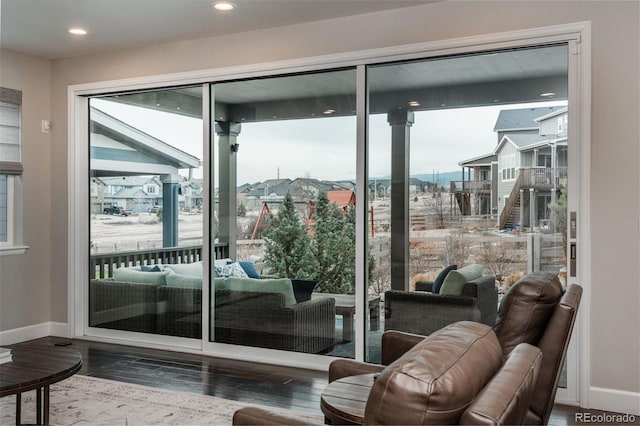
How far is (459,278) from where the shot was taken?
162 inches

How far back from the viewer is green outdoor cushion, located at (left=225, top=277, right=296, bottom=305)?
475 cm

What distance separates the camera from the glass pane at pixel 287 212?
179 inches

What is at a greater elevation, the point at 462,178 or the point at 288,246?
the point at 462,178

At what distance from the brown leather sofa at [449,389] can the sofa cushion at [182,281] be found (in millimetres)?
3912

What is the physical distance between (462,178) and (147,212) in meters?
2.92

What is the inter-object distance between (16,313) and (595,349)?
5026mm

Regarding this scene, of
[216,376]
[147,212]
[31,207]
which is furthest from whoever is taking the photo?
[31,207]

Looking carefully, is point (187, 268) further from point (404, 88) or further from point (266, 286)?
point (404, 88)

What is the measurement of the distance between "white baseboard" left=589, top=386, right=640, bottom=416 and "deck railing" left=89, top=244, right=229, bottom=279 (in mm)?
2986

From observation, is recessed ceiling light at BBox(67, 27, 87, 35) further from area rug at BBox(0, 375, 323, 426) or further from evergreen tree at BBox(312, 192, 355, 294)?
area rug at BBox(0, 375, 323, 426)

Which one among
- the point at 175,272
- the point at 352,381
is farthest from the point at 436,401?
the point at 175,272

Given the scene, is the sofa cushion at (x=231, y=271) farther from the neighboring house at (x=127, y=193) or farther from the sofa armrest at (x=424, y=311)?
the sofa armrest at (x=424, y=311)

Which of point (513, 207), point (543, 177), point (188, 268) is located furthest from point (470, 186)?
point (188, 268)

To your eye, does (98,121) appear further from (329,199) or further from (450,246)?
(450,246)
